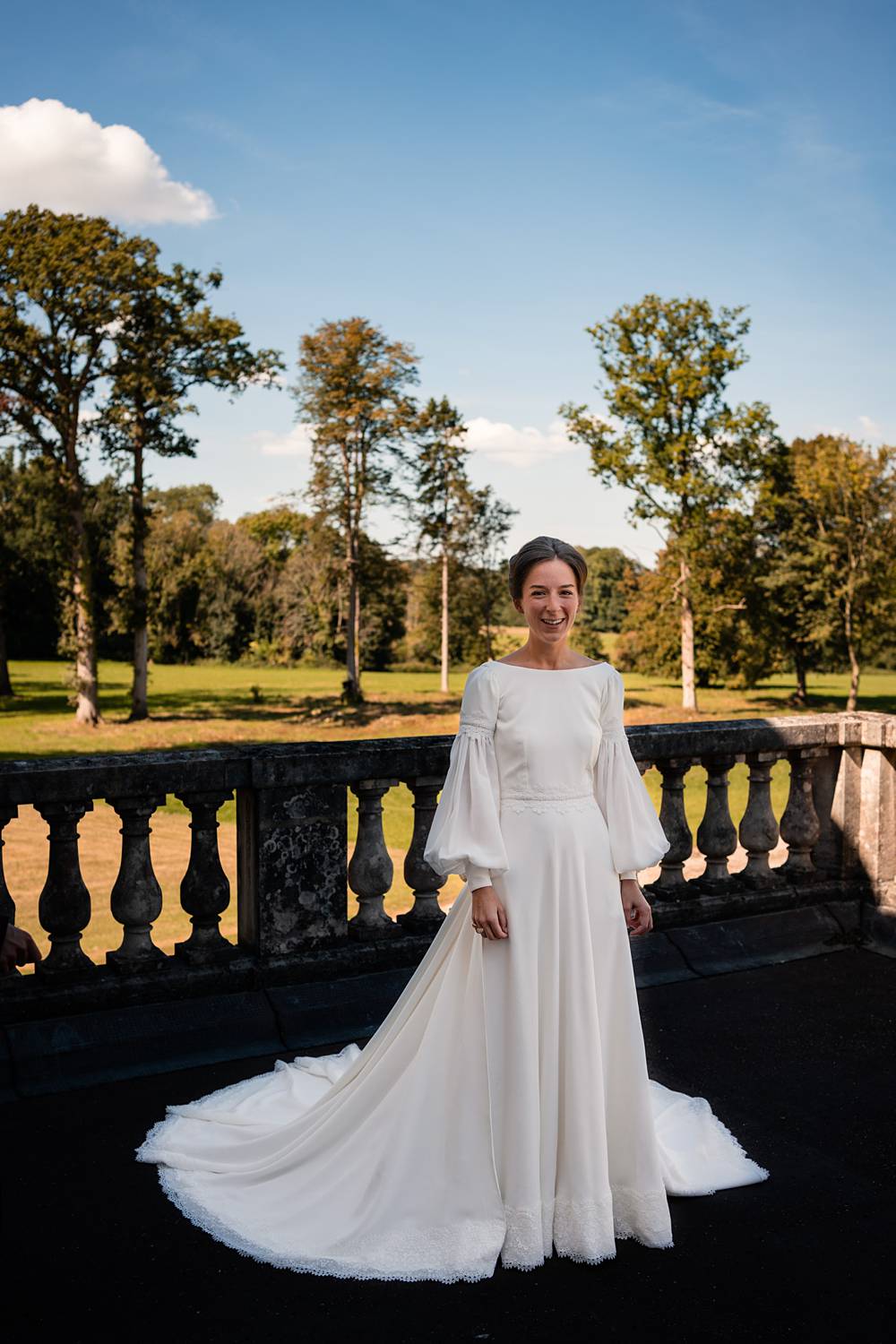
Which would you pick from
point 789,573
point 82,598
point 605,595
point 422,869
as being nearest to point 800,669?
point 789,573

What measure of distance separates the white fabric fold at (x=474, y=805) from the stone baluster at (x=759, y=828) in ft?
9.25

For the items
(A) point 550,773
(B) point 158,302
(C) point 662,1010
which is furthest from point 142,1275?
(B) point 158,302

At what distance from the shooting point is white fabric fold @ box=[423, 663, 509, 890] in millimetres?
3180

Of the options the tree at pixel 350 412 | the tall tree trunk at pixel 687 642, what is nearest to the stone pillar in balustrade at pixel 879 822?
the tall tree trunk at pixel 687 642

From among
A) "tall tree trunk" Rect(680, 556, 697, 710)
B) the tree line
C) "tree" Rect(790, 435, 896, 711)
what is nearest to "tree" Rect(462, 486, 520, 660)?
the tree line

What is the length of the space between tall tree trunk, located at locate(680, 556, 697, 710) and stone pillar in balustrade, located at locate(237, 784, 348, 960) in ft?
A: 120

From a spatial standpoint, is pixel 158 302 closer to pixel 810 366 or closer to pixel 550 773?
pixel 810 366

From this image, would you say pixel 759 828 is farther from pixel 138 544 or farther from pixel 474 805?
pixel 138 544

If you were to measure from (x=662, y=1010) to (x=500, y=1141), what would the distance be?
1.90 m

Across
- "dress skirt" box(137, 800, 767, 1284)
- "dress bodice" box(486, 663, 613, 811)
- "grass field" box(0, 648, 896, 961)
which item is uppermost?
"dress bodice" box(486, 663, 613, 811)

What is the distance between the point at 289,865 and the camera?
4539 millimetres

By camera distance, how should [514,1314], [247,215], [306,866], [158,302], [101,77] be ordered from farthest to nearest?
[101,77]
[158,302]
[247,215]
[306,866]
[514,1314]

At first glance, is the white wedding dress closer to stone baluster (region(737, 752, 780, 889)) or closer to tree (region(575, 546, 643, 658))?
stone baluster (region(737, 752, 780, 889))

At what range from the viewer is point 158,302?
110 feet
